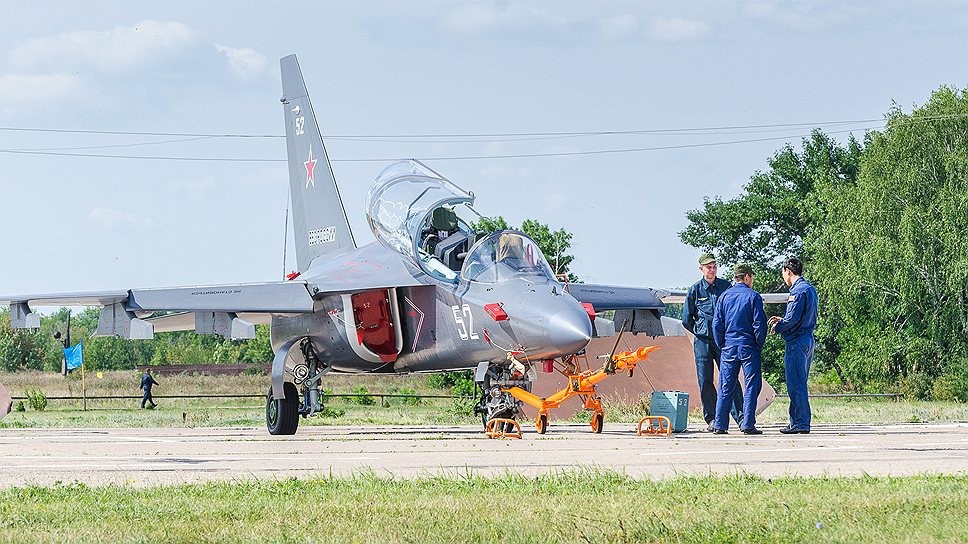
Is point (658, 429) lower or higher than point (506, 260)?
lower

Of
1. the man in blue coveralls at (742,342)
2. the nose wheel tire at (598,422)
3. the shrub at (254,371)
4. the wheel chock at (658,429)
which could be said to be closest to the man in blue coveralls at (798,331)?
the man in blue coveralls at (742,342)

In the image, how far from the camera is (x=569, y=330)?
14297mm

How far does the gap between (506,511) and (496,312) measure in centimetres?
856

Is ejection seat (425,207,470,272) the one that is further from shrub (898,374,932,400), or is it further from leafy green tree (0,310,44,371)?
leafy green tree (0,310,44,371)

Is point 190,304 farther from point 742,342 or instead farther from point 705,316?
point 742,342

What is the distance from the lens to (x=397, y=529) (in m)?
6.25

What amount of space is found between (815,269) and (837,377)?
8171 millimetres

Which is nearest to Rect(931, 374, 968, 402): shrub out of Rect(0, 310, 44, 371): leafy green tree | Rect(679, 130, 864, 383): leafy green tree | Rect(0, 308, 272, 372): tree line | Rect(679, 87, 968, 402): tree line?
Rect(679, 87, 968, 402): tree line

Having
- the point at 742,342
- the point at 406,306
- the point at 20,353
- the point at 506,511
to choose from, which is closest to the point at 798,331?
the point at 742,342

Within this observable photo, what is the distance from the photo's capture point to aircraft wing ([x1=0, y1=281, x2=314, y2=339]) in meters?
17.3

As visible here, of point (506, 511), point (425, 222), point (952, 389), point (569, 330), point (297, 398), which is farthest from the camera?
point (952, 389)

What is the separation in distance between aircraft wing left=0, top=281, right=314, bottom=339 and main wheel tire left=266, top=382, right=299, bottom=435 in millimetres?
983

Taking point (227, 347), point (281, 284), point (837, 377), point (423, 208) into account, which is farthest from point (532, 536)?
point (227, 347)

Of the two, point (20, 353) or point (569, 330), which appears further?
point (20, 353)
